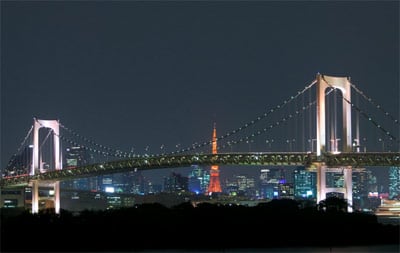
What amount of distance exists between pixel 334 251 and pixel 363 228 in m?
7.25

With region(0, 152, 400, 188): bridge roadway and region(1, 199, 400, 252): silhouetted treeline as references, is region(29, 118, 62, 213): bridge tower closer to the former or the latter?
region(0, 152, 400, 188): bridge roadway

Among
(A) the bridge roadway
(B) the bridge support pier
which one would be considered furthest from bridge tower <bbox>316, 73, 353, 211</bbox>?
(A) the bridge roadway

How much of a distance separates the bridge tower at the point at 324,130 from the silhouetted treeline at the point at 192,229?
3.94ft

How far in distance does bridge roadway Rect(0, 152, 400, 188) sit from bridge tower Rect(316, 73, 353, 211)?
0.62 meters

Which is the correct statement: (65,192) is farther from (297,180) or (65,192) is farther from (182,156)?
(182,156)

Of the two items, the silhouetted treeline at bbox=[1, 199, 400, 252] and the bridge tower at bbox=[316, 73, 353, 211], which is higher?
the bridge tower at bbox=[316, 73, 353, 211]

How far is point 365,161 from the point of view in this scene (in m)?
56.1

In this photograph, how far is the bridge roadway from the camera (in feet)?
184

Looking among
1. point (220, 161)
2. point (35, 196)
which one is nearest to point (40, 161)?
point (35, 196)

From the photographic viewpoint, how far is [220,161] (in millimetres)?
62750

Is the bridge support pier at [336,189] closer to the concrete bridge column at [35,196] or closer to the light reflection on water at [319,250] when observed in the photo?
the light reflection on water at [319,250]

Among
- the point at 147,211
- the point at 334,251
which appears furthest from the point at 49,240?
the point at 334,251

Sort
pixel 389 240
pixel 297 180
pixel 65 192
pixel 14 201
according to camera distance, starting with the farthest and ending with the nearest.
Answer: pixel 297 180
pixel 65 192
pixel 14 201
pixel 389 240

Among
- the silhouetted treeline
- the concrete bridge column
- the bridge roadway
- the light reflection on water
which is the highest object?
the bridge roadway
